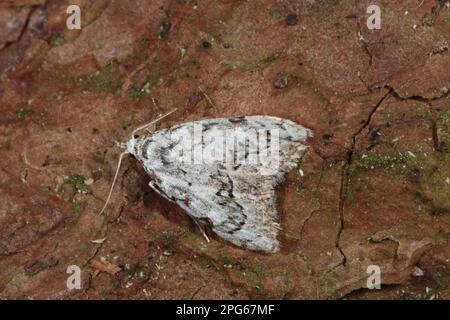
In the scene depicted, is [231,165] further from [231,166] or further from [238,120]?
[238,120]

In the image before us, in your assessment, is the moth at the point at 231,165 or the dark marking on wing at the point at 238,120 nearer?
the moth at the point at 231,165

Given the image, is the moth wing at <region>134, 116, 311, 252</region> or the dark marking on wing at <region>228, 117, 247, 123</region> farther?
the dark marking on wing at <region>228, 117, 247, 123</region>

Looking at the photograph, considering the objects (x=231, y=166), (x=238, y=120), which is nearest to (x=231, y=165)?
(x=231, y=166)

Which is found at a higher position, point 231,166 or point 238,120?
point 238,120

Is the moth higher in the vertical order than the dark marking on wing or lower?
lower

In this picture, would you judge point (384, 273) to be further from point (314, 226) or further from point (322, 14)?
point (322, 14)
